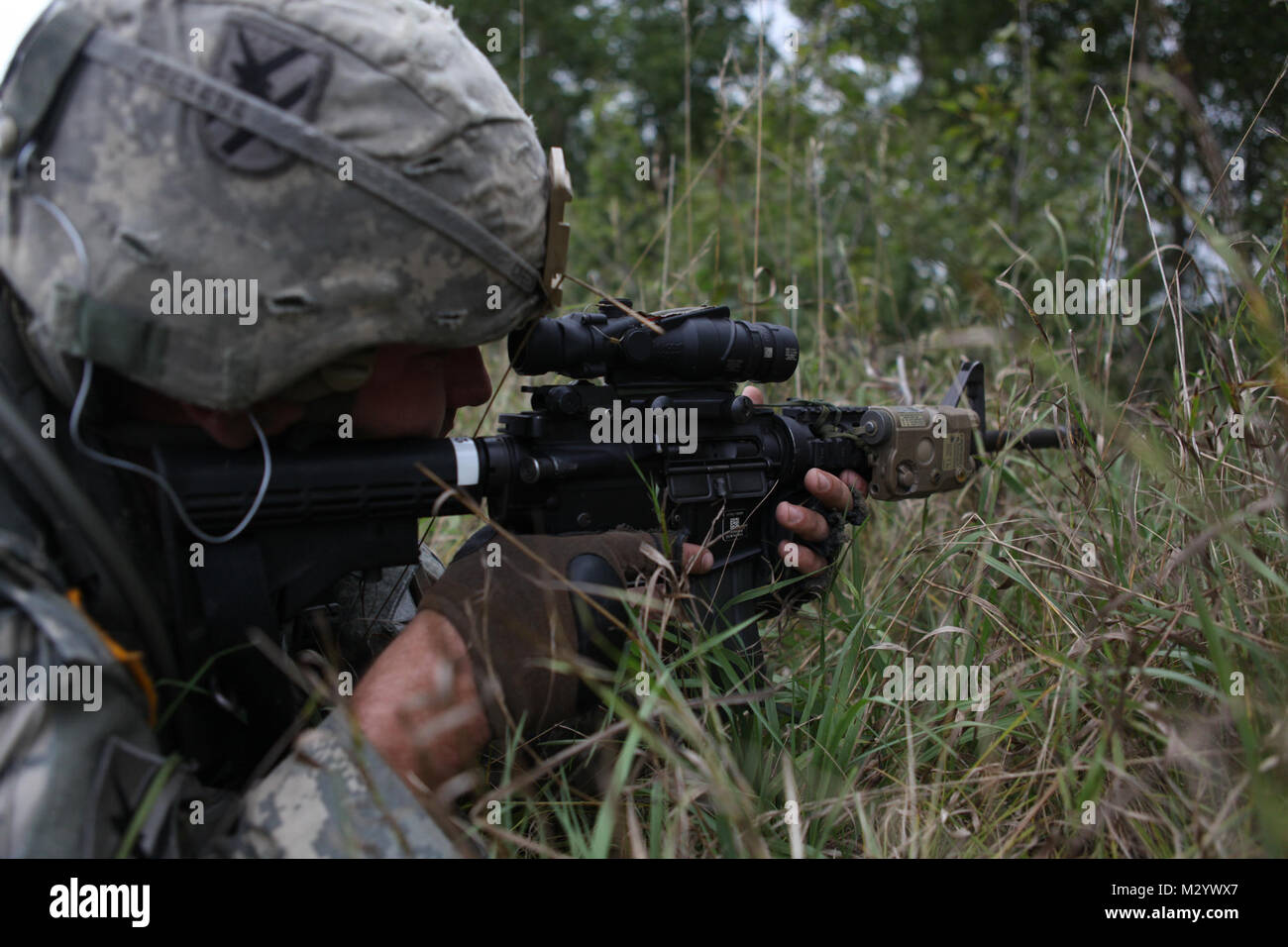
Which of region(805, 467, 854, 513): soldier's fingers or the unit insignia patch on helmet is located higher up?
the unit insignia patch on helmet

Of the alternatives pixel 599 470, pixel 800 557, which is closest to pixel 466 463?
pixel 599 470

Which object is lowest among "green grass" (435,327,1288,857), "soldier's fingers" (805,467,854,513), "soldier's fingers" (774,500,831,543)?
"green grass" (435,327,1288,857)

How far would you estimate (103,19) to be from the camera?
145 centimetres

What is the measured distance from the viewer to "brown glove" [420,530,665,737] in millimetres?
1585

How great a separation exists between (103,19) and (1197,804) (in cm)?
208

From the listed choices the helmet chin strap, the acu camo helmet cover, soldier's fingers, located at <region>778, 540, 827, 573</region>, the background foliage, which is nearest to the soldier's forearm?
the background foliage

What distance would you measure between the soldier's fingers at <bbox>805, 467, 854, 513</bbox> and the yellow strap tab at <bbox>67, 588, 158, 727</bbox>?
1530 millimetres

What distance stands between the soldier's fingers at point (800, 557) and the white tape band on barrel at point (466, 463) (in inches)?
32.2

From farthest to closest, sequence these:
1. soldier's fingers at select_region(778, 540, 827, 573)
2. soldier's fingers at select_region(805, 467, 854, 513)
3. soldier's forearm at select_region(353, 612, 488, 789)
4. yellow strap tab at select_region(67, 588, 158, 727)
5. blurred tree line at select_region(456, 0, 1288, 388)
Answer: blurred tree line at select_region(456, 0, 1288, 388) < soldier's fingers at select_region(805, 467, 854, 513) < soldier's fingers at select_region(778, 540, 827, 573) < soldier's forearm at select_region(353, 612, 488, 789) < yellow strap tab at select_region(67, 588, 158, 727)

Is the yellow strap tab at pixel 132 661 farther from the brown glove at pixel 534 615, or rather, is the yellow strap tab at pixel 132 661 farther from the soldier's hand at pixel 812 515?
the soldier's hand at pixel 812 515

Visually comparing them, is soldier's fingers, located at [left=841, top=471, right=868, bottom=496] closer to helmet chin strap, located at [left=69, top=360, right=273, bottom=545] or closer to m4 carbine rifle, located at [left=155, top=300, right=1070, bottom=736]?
m4 carbine rifle, located at [left=155, top=300, right=1070, bottom=736]

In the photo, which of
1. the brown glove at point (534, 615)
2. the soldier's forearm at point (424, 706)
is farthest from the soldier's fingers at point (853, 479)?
the soldier's forearm at point (424, 706)
